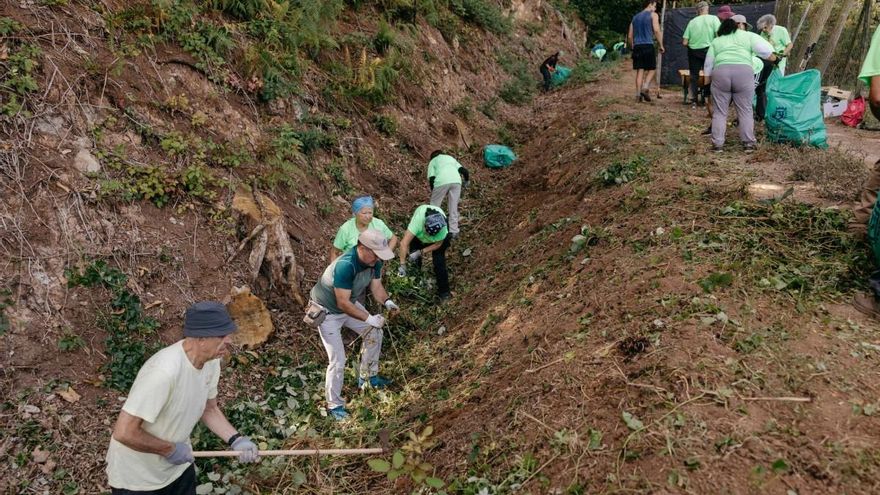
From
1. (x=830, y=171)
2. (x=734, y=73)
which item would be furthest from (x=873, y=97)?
(x=734, y=73)

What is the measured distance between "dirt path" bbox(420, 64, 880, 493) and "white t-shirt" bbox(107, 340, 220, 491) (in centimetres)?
167

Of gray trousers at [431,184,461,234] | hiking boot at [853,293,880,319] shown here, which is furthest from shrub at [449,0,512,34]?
hiking boot at [853,293,880,319]

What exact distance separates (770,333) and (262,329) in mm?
4500

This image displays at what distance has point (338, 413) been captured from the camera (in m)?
5.03

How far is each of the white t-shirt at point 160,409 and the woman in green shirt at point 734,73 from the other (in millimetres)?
7104

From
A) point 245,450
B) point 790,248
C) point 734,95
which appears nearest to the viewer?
point 245,450

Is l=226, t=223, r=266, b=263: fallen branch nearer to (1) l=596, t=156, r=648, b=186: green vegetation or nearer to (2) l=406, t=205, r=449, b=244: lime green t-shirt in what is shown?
(2) l=406, t=205, r=449, b=244: lime green t-shirt

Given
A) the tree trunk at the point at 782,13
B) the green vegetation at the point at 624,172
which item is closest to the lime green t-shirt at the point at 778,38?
the green vegetation at the point at 624,172

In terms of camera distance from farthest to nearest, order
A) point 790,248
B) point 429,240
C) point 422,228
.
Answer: point 429,240
point 422,228
point 790,248

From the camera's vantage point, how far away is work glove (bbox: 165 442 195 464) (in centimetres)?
305

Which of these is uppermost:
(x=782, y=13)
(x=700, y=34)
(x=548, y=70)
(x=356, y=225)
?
(x=700, y=34)

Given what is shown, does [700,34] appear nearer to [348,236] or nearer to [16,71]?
[348,236]

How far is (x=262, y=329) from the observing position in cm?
561

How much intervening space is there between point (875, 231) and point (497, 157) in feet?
26.9
